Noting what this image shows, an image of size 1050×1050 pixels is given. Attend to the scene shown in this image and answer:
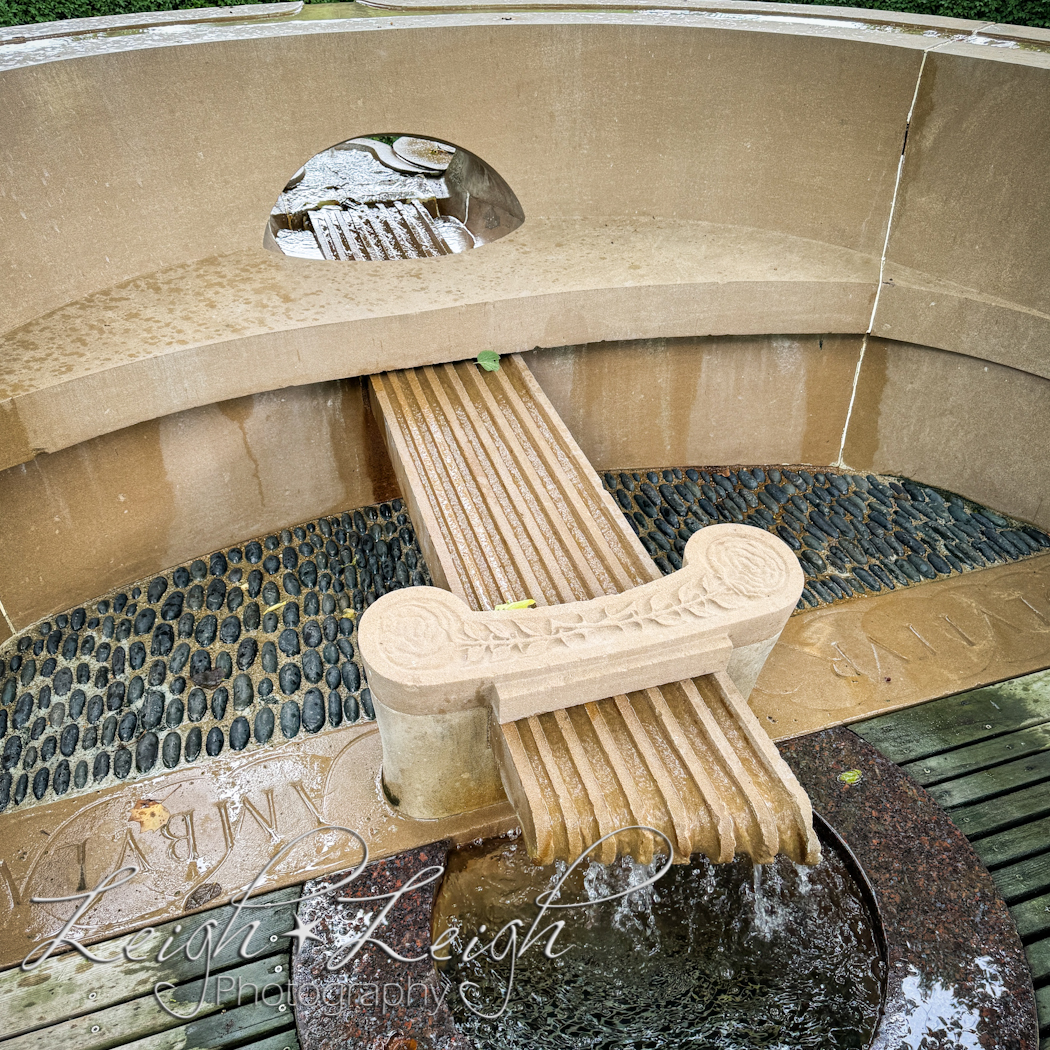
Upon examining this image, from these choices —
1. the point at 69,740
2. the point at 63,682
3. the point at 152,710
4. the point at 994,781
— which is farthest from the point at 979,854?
the point at 63,682

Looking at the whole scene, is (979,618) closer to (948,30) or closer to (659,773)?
(659,773)

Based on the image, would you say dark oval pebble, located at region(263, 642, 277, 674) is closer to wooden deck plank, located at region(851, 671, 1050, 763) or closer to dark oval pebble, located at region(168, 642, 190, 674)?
dark oval pebble, located at region(168, 642, 190, 674)

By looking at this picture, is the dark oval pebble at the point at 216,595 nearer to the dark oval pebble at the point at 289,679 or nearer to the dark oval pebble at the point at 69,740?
the dark oval pebble at the point at 289,679

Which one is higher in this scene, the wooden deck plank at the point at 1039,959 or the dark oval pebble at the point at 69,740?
the dark oval pebble at the point at 69,740

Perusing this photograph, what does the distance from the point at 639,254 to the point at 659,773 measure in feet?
11.7

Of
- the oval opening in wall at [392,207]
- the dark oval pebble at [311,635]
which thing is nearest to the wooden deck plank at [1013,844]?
the dark oval pebble at [311,635]

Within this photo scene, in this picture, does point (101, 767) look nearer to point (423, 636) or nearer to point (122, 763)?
point (122, 763)

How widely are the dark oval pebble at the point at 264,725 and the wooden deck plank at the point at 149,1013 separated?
1.11 meters

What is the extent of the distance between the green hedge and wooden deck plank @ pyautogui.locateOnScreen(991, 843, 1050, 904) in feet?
25.5

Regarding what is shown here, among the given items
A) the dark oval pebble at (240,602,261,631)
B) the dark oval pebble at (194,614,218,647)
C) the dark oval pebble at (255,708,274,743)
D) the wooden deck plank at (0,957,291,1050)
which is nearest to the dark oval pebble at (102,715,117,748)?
the dark oval pebble at (194,614,218,647)

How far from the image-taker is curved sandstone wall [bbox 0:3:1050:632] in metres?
4.61

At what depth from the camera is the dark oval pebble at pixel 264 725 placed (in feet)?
13.5

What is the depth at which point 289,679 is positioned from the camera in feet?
14.3

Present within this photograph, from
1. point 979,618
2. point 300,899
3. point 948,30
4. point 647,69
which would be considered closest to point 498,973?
point 300,899
